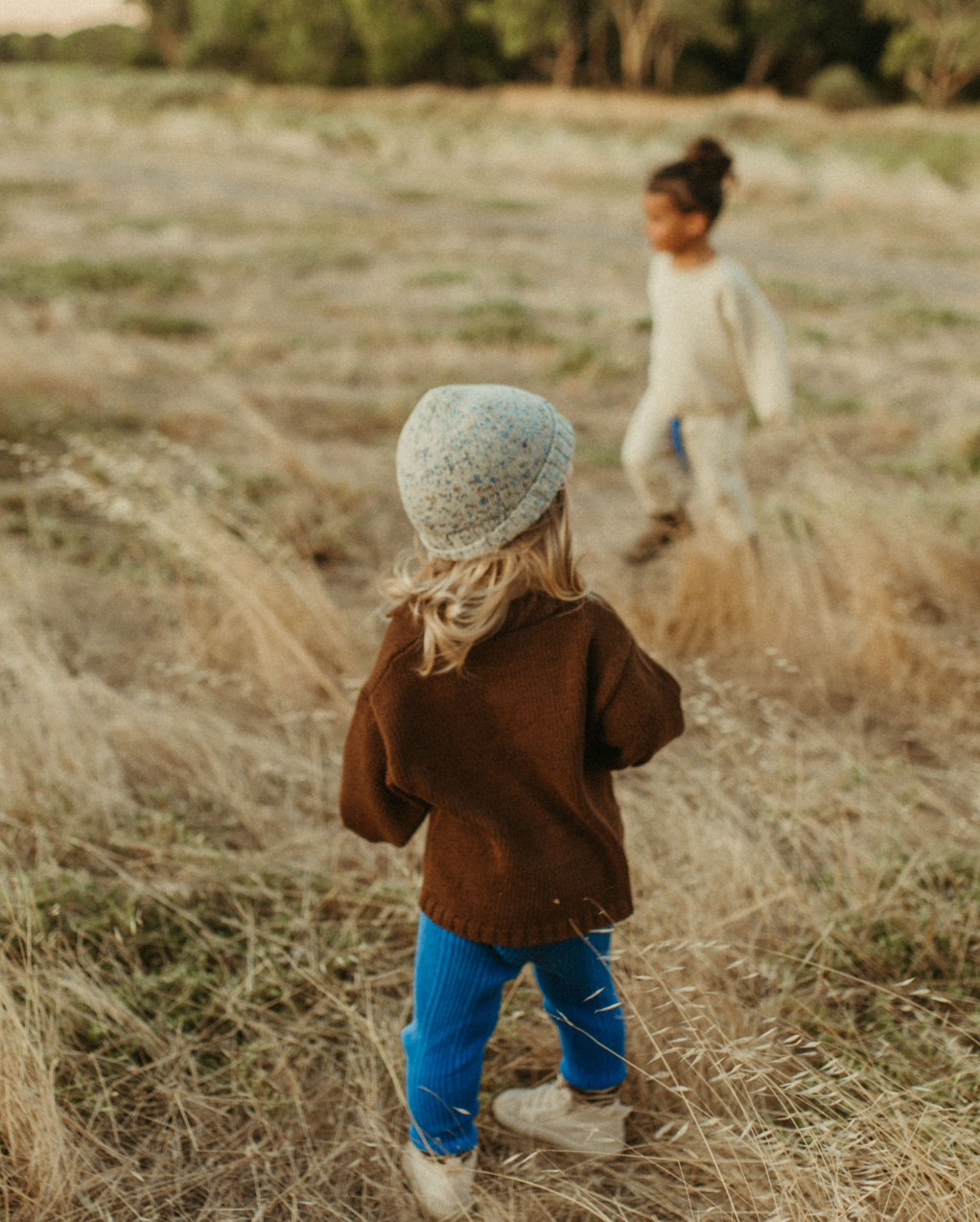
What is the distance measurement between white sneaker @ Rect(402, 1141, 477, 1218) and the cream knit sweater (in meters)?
A: 2.84

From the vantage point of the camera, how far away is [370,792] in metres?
1.63

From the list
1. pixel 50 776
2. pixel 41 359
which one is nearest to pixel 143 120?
pixel 41 359

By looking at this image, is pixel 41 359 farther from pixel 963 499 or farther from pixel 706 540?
pixel 963 499

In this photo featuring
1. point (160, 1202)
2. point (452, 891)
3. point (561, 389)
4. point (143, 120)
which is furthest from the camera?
point (143, 120)

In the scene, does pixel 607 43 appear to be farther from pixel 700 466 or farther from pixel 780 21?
pixel 700 466

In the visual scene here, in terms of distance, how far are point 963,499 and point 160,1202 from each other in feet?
14.5

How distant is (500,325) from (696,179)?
5161 millimetres

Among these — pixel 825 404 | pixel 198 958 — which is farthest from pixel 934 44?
pixel 198 958

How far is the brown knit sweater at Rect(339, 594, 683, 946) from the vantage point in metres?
1.52

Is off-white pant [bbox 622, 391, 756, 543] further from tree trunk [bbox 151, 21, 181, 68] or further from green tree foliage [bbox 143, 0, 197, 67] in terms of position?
tree trunk [bbox 151, 21, 181, 68]

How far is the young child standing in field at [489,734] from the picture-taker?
1460 mm

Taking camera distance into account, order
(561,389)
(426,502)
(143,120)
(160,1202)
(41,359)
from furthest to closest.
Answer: (143,120) → (561,389) → (41,359) → (160,1202) → (426,502)

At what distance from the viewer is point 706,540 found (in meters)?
3.84

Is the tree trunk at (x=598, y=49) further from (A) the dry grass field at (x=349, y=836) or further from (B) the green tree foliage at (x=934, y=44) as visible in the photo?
(A) the dry grass field at (x=349, y=836)
